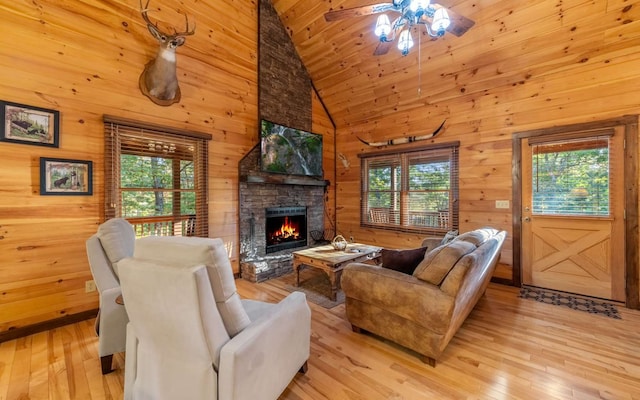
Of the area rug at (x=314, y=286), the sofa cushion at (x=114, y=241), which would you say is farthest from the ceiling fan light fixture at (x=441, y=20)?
the sofa cushion at (x=114, y=241)

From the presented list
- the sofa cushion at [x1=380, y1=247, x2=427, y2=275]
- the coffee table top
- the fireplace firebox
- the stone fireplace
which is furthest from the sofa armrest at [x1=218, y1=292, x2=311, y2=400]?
the fireplace firebox

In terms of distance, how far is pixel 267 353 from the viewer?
1.49 meters

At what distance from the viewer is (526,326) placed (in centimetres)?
270

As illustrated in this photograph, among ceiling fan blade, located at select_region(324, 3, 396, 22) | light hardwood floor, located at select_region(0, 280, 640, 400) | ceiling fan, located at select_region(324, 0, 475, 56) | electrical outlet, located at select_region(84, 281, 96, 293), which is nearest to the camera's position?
light hardwood floor, located at select_region(0, 280, 640, 400)

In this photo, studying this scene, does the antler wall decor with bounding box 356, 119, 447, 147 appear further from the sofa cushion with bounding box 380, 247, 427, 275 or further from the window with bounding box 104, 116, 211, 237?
the window with bounding box 104, 116, 211, 237

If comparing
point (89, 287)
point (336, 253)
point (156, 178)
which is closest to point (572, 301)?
point (336, 253)

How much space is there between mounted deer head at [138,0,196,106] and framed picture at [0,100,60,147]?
964mm

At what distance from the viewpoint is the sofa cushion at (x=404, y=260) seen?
2324mm

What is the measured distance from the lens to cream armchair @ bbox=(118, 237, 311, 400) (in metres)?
1.21

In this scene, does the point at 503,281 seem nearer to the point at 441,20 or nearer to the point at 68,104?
the point at 441,20

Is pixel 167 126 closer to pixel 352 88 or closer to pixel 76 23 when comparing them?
pixel 76 23

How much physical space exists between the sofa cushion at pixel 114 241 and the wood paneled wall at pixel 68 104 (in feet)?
4.26

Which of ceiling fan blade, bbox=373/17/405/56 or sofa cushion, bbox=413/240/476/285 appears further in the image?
ceiling fan blade, bbox=373/17/405/56

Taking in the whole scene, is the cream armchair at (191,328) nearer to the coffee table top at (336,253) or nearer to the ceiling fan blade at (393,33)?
the coffee table top at (336,253)
